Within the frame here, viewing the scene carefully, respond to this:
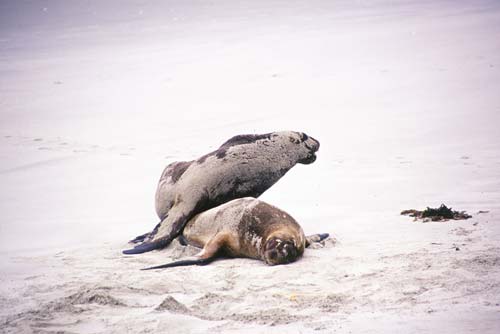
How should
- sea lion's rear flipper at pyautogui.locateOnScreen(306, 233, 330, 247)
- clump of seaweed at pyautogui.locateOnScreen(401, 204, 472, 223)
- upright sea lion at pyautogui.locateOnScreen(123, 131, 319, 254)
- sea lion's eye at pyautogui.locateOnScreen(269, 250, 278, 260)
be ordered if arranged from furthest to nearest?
upright sea lion at pyautogui.locateOnScreen(123, 131, 319, 254)
clump of seaweed at pyautogui.locateOnScreen(401, 204, 472, 223)
sea lion's rear flipper at pyautogui.locateOnScreen(306, 233, 330, 247)
sea lion's eye at pyautogui.locateOnScreen(269, 250, 278, 260)

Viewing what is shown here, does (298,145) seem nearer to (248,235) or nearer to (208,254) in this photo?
(248,235)

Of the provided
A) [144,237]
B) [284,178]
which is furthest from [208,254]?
[284,178]

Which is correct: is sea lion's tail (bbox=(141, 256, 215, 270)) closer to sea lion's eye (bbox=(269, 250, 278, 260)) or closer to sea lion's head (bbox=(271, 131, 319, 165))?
sea lion's eye (bbox=(269, 250, 278, 260))

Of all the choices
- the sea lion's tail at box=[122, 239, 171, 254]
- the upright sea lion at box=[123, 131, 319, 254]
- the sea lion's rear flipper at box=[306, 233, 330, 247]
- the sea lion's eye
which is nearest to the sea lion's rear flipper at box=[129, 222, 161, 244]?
the upright sea lion at box=[123, 131, 319, 254]

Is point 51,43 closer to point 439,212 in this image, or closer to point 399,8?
point 399,8

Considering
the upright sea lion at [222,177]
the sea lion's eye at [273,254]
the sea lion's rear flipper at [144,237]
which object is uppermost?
the upright sea lion at [222,177]

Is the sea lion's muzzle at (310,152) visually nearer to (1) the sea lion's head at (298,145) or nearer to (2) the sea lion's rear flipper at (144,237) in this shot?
(1) the sea lion's head at (298,145)

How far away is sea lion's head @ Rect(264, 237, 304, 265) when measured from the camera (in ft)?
16.4

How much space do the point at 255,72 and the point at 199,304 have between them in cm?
1085

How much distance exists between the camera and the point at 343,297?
409cm

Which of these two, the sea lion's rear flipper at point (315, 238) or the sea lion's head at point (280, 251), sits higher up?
the sea lion's head at point (280, 251)

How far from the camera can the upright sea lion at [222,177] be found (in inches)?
237

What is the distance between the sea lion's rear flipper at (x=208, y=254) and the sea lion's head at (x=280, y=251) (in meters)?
0.38

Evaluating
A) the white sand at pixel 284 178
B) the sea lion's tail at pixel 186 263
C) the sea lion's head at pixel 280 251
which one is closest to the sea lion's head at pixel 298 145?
the white sand at pixel 284 178
